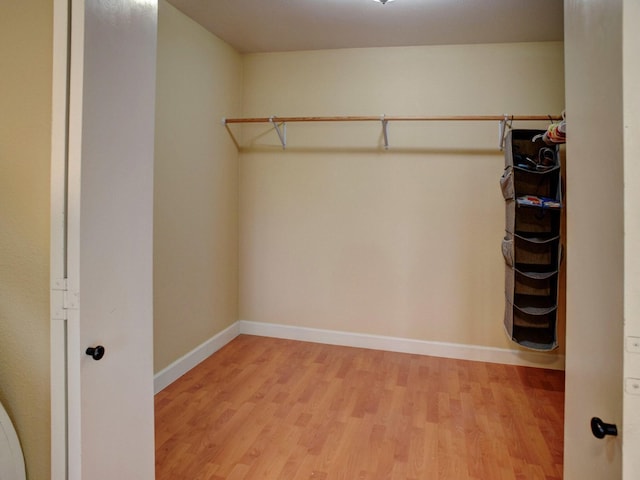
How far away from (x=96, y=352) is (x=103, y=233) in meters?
0.30

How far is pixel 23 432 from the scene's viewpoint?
1.04 metres

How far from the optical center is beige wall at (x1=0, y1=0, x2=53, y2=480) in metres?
0.99

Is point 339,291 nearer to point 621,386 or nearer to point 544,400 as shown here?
point 544,400

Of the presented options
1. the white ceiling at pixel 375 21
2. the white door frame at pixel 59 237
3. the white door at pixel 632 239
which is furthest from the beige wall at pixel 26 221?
the white ceiling at pixel 375 21

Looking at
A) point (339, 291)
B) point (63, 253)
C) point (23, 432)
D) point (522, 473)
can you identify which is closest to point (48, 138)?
point (63, 253)

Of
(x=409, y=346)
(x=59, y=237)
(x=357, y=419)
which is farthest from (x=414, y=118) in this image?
(x=59, y=237)

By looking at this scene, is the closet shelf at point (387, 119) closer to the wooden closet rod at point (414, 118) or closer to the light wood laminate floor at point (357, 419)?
the wooden closet rod at point (414, 118)

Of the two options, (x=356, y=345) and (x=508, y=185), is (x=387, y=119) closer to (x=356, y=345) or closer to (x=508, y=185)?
(x=508, y=185)

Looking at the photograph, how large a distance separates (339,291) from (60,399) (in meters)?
2.60

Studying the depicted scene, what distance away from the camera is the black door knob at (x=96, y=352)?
1005 mm

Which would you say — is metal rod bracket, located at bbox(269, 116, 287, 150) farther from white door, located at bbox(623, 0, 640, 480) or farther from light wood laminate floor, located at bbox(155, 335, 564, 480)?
white door, located at bbox(623, 0, 640, 480)

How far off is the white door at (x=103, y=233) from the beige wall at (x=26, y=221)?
58mm

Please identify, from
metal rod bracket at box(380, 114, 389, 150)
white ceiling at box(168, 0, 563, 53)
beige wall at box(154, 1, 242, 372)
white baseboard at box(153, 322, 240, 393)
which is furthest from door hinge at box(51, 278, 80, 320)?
metal rod bracket at box(380, 114, 389, 150)

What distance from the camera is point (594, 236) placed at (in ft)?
2.76
